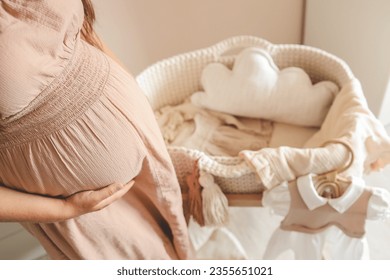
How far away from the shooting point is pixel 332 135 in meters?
0.94

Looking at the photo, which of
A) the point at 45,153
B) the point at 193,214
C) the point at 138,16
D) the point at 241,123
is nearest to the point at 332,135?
the point at 241,123

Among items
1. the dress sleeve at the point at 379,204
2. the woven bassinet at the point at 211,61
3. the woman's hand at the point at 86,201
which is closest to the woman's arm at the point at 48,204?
the woman's hand at the point at 86,201

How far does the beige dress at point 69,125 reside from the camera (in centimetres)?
46

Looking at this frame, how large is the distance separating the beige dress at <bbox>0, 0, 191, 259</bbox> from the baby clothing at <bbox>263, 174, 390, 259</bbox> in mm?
309

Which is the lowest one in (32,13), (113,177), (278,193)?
(278,193)

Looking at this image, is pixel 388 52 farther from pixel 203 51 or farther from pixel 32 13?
pixel 32 13

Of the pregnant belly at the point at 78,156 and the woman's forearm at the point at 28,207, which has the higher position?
the pregnant belly at the point at 78,156

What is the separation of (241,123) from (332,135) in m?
0.33

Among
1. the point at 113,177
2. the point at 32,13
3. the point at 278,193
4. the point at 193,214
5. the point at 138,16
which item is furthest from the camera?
the point at 138,16

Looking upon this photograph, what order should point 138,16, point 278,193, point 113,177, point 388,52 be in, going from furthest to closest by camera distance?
1. point 138,16
2. point 388,52
3. point 278,193
4. point 113,177

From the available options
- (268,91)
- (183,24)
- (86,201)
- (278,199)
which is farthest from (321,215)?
(183,24)

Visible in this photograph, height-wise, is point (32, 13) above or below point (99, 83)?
above

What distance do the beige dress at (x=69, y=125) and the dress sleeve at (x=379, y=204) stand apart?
447 mm

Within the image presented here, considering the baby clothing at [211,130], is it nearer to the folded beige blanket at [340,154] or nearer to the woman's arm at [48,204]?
the folded beige blanket at [340,154]
